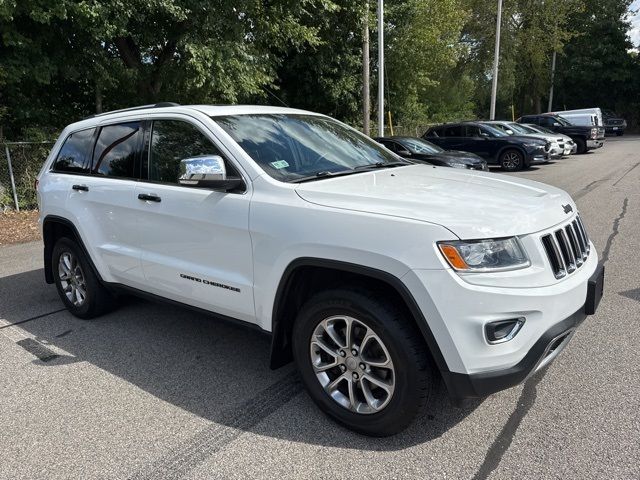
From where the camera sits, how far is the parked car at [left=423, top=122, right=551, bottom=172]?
16.2 m

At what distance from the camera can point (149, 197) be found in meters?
3.78

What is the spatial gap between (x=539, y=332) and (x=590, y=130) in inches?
888

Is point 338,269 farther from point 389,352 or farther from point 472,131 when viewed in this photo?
point 472,131

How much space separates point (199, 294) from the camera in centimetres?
355

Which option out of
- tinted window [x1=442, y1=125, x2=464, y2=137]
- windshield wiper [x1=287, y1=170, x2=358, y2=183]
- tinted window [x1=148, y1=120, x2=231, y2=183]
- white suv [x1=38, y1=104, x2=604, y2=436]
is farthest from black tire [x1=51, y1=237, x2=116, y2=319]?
tinted window [x1=442, y1=125, x2=464, y2=137]

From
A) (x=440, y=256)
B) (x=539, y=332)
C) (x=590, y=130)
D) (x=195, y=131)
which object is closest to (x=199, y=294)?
(x=195, y=131)

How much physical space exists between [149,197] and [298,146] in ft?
3.79

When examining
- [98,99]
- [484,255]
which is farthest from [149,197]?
[98,99]

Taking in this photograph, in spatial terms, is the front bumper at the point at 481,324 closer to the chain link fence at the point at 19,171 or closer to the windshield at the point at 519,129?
the chain link fence at the point at 19,171

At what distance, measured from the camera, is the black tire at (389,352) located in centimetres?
262

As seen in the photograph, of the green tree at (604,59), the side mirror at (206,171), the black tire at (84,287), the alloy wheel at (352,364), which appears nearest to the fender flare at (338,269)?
the alloy wheel at (352,364)

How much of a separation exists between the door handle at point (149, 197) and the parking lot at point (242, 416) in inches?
47.9

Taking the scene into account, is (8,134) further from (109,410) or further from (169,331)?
(109,410)

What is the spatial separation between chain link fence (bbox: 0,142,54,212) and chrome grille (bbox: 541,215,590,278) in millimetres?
10621
